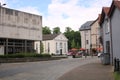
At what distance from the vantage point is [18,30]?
2377 inches

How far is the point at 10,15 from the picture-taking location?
57.9m

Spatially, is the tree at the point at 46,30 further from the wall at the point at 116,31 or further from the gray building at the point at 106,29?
the wall at the point at 116,31

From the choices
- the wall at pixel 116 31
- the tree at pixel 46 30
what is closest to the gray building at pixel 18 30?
the wall at pixel 116 31

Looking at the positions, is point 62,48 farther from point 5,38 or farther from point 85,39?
point 5,38

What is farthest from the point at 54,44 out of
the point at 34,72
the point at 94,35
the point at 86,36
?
the point at 34,72

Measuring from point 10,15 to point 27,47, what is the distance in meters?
9.62

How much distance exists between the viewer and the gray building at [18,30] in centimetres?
5688

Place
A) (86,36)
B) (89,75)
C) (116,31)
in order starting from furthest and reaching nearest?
(86,36) < (116,31) < (89,75)


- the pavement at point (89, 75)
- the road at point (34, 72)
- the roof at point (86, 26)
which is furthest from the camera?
the roof at point (86, 26)

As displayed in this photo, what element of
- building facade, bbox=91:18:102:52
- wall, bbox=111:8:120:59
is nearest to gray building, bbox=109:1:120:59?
wall, bbox=111:8:120:59

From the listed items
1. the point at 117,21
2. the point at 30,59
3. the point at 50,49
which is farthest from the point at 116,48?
the point at 50,49

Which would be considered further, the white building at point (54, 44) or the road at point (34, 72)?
the white building at point (54, 44)

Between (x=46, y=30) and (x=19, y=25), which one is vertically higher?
(x=46, y=30)

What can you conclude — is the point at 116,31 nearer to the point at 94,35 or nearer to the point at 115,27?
the point at 115,27
